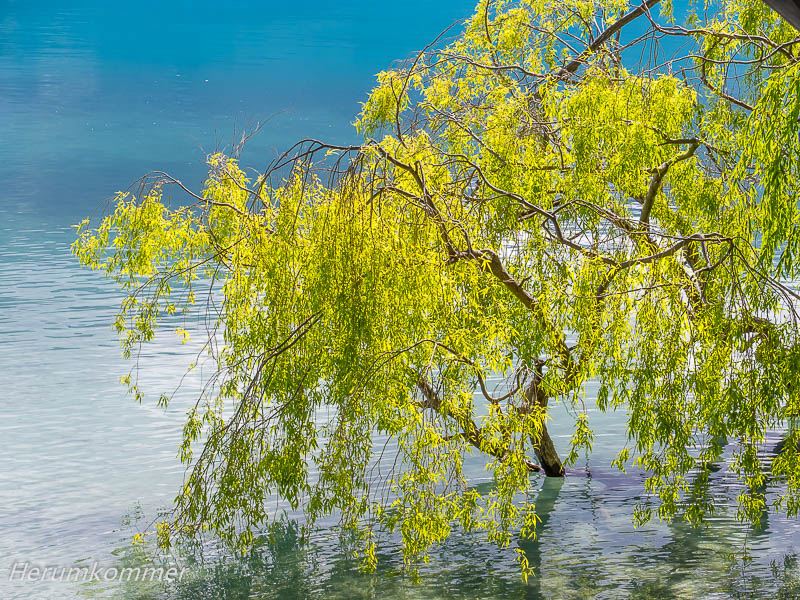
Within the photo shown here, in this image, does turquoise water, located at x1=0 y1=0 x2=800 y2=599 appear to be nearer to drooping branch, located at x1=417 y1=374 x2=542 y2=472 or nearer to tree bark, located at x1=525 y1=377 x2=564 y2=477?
tree bark, located at x1=525 y1=377 x2=564 y2=477

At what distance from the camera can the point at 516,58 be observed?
11414 millimetres

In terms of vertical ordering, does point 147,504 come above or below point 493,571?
above

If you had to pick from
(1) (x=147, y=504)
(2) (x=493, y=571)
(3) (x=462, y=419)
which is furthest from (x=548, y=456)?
(1) (x=147, y=504)

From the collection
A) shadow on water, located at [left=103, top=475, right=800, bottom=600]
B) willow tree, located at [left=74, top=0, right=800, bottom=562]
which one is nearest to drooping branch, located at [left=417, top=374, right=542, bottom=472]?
willow tree, located at [left=74, top=0, right=800, bottom=562]

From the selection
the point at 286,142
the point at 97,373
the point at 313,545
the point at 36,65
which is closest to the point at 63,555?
the point at 313,545

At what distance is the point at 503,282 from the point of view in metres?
8.80

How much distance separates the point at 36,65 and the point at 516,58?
82.2 meters

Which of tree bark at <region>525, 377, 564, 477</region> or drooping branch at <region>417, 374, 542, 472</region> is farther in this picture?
tree bark at <region>525, 377, 564, 477</region>

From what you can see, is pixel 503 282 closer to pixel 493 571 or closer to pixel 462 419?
pixel 462 419

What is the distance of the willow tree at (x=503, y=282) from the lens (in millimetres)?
7062

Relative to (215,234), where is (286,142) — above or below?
above

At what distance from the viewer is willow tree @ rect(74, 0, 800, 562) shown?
7.06 m

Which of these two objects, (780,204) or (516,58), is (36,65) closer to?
(516,58)

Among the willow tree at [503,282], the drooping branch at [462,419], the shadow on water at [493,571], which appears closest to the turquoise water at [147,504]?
the shadow on water at [493,571]
